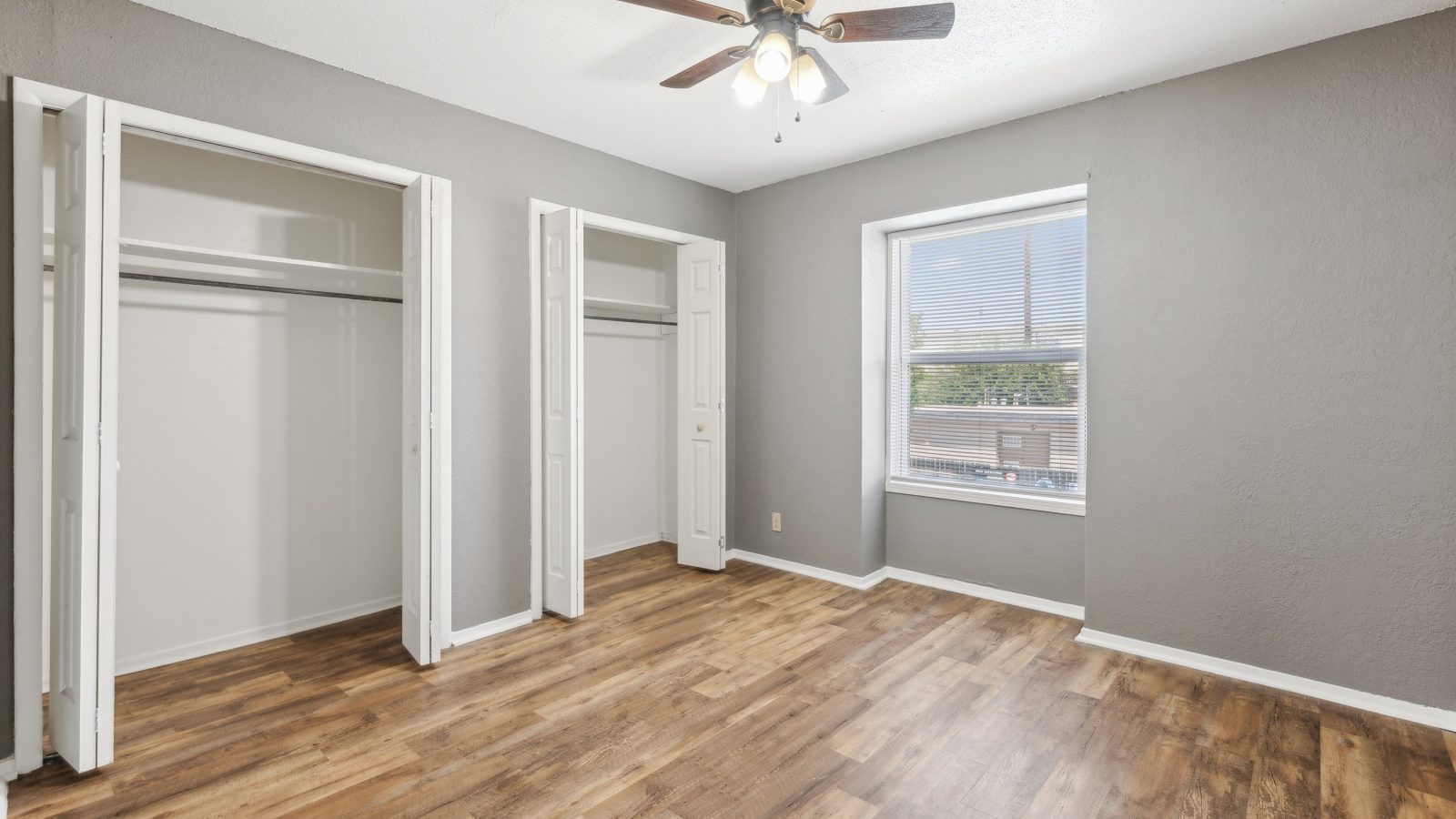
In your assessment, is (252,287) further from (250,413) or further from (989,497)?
(989,497)

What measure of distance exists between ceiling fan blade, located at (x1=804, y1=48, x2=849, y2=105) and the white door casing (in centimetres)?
174

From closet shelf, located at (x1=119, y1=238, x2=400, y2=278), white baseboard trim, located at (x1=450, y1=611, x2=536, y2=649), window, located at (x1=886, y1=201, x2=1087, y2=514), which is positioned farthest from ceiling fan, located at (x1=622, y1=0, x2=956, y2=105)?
white baseboard trim, located at (x1=450, y1=611, x2=536, y2=649)

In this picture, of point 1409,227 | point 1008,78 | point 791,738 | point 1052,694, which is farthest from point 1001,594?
point 1008,78

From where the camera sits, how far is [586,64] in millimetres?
2938

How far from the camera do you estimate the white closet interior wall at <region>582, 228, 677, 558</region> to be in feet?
15.9

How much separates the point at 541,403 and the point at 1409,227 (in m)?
3.77

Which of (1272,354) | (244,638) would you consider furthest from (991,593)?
(244,638)

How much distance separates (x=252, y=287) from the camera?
10.7ft

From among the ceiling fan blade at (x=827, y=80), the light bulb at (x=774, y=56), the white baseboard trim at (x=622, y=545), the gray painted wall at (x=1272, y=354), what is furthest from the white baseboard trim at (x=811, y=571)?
the light bulb at (x=774, y=56)

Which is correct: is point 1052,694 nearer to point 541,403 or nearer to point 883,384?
point 883,384

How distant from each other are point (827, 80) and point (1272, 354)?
2.17 m

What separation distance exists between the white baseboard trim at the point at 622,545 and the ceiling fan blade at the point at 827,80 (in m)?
3.45

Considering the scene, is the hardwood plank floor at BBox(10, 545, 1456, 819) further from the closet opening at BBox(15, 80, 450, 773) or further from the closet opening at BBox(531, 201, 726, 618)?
the closet opening at BBox(531, 201, 726, 618)

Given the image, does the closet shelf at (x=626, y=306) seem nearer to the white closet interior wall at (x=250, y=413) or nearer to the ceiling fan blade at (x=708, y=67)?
the white closet interior wall at (x=250, y=413)
